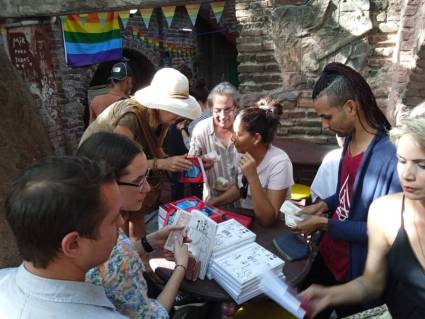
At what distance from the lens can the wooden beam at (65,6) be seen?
11.4 ft

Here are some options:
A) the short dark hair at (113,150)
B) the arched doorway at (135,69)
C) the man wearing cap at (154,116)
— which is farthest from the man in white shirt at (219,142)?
the arched doorway at (135,69)

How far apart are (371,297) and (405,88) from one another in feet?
8.16

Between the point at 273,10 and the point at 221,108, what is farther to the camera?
the point at 273,10

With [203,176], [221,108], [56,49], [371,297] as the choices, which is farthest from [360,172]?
[56,49]

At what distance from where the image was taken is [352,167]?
6.25 feet

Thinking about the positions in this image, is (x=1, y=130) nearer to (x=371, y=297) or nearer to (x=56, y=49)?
(x=371, y=297)

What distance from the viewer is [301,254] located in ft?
6.54

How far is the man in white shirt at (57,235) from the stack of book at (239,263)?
74cm

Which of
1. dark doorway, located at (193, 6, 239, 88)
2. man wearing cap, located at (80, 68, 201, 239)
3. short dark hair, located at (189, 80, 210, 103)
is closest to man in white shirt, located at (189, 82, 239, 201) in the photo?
man wearing cap, located at (80, 68, 201, 239)

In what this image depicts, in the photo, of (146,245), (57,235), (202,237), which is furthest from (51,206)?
(146,245)

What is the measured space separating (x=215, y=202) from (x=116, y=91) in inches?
97.4

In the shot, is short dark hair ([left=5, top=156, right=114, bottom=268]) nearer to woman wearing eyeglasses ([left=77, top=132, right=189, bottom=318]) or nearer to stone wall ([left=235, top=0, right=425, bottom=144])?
woman wearing eyeglasses ([left=77, top=132, right=189, bottom=318])

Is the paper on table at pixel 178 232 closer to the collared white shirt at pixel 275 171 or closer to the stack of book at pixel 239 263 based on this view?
the stack of book at pixel 239 263

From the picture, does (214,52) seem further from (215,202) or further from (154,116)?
(215,202)
